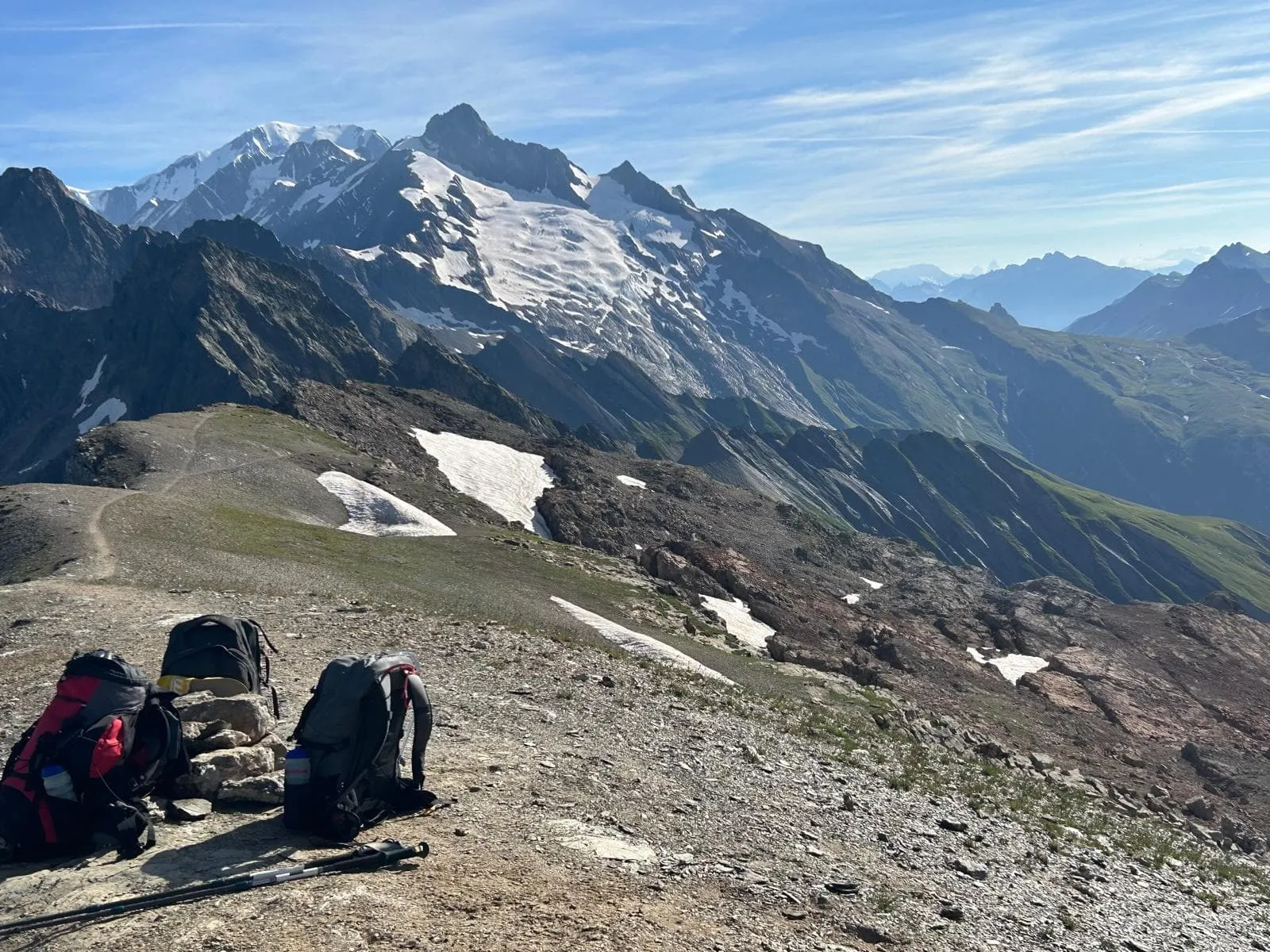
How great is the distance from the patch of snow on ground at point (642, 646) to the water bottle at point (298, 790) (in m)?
21.2

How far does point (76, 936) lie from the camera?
10.3m

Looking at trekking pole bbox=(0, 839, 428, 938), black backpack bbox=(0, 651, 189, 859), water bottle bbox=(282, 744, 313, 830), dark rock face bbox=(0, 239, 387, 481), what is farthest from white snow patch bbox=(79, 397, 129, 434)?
trekking pole bbox=(0, 839, 428, 938)

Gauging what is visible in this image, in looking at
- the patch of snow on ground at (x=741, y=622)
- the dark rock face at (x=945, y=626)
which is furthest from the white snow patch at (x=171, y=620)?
the patch of snow on ground at (x=741, y=622)

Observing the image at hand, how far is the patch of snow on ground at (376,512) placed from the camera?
56312 mm

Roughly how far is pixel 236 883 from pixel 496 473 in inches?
3129

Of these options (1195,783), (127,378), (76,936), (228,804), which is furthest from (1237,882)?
(127,378)

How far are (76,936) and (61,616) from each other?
19.2 meters

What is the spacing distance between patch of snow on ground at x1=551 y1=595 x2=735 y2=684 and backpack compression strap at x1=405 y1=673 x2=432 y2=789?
1945 cm

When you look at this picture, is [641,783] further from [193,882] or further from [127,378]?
[127,378]

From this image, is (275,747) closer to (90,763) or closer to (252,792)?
(252,792)

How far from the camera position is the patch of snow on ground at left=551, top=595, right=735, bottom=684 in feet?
117

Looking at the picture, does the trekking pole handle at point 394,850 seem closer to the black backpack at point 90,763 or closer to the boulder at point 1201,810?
the black backpack at point 90,763

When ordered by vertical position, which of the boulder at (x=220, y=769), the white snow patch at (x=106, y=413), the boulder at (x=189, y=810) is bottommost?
the boulder at (x=189, y=810)

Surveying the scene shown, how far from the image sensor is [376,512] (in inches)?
2307
